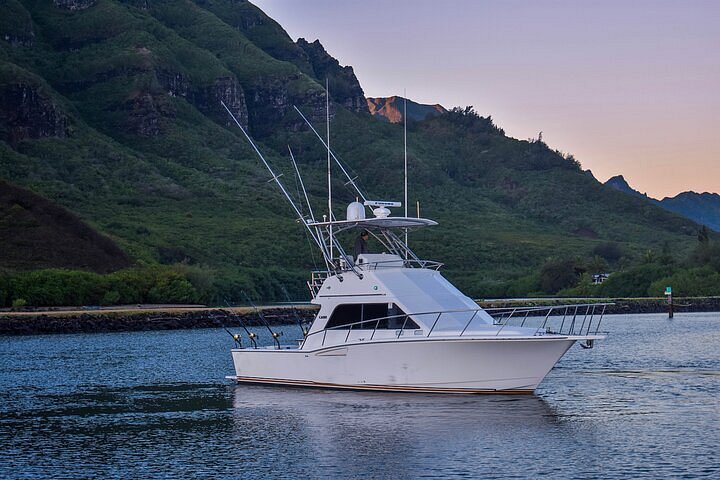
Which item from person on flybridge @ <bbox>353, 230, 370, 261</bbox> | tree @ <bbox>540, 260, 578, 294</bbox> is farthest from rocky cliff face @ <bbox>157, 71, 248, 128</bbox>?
person on flybridge @ <bbox>353, 230, 370, 261</bbox>

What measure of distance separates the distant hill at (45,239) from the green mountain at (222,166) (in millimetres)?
2560

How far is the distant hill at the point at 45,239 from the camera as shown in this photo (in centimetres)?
8906

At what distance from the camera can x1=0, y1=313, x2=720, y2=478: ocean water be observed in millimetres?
20234

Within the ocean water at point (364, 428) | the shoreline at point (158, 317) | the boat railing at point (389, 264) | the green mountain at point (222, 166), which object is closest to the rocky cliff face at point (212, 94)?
the green mountain at point (222, 166)

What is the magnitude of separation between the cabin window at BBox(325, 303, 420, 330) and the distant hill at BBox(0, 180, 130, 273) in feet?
204

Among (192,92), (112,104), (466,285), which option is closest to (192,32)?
(192,92)

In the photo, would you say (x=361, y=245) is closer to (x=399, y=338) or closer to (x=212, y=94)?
(x=399, y=338)

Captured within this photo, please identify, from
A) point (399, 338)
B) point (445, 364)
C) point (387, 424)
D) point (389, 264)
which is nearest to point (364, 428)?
point (387, 424)

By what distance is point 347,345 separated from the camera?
90.2 feet

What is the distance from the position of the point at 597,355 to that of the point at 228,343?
23007 millimetres

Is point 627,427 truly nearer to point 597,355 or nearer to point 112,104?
point 597,355

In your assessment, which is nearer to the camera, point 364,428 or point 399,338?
point 364,428

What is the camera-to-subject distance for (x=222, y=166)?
471ft

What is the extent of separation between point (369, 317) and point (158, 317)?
49875 mm
